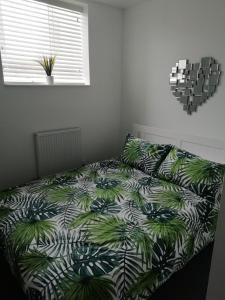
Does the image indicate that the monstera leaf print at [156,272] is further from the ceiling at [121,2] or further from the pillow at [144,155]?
the ceiling at [121,2]

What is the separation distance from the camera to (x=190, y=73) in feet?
7.73

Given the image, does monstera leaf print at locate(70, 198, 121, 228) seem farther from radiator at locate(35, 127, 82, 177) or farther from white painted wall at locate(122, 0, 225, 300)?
white painted wall at locate(122, 0, 225, 300)

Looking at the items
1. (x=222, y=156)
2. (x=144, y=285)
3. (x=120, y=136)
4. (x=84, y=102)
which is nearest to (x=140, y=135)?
(x=120, y=136)

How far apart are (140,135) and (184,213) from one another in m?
1.51

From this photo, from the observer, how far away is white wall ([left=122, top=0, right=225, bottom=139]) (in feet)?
7.11

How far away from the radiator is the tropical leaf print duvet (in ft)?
1.37

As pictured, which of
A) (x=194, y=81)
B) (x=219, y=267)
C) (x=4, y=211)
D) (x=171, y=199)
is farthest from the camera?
(x=194, y=81)

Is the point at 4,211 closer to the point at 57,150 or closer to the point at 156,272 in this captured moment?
the point at 57,150

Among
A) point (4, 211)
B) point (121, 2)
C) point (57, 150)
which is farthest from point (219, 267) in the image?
point (121, 2)

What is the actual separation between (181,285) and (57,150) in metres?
1.82

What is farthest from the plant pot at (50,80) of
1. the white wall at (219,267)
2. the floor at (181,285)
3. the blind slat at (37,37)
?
the white wall at (219,267)

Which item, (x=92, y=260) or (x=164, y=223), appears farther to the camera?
(x=164, y=223)

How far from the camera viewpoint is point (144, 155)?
2.43 metres

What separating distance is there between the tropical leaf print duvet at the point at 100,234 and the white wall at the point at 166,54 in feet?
2.78
